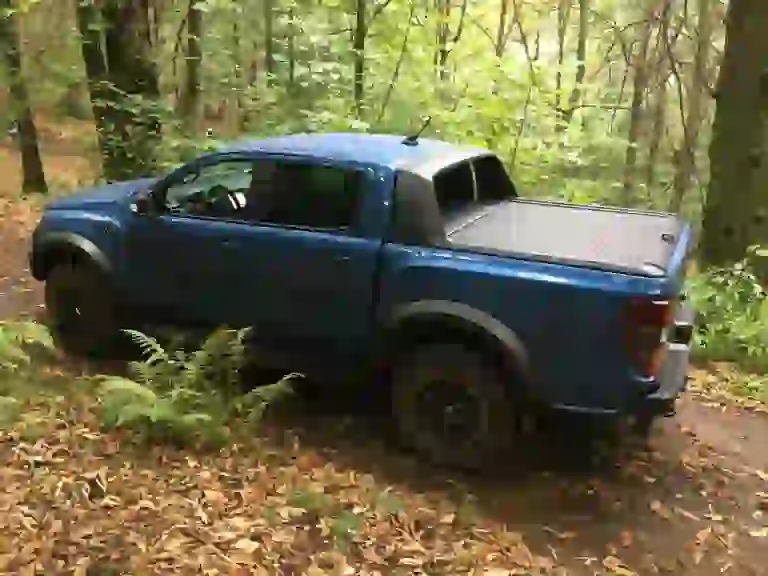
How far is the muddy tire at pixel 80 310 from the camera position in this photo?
6.75 meters

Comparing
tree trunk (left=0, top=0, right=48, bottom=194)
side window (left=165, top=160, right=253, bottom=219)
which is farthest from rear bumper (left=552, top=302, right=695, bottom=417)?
tree trunk (left=0, top=0, right=48, bottom=194)

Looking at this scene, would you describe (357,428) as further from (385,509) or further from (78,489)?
(78,489)

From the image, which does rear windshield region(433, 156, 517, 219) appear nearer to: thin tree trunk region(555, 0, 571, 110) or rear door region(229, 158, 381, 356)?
rear door region(229, 158, 381, 356)

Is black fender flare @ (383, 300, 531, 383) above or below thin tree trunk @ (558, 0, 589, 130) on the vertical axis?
below

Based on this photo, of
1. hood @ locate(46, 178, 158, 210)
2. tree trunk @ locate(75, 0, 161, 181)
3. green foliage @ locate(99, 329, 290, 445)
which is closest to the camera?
green foliage @ locate(99, 329, 290, 445)

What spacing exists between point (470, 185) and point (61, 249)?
135 inches

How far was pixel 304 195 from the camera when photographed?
19.1ft

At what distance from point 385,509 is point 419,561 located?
508 mm

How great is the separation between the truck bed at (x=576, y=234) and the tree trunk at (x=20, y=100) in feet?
35.4

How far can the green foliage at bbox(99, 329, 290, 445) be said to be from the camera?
17.6ft

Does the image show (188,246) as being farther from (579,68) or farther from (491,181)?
(579,68)

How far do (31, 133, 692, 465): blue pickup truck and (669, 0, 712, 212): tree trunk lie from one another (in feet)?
30.8

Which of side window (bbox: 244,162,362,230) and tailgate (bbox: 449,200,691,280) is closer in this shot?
tailgate (bbox: 449,200,691,280)

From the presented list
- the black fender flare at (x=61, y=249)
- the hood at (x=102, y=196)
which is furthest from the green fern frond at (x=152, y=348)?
the hood at (x=102, y=196)
